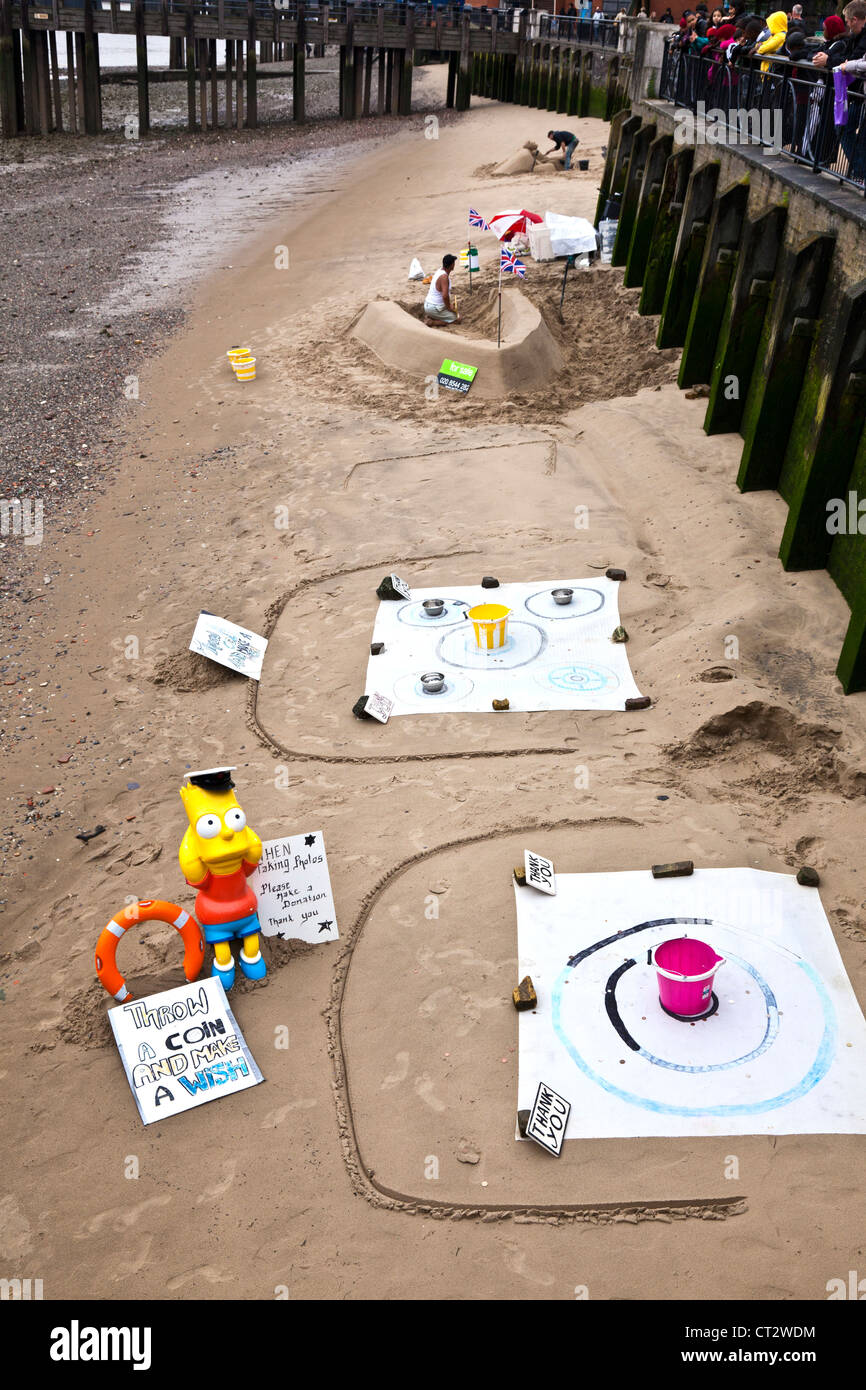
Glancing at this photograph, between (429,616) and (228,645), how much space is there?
6.24ft

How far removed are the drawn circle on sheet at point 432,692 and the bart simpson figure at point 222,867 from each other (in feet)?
9.36

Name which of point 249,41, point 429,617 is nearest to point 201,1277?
point 429,617

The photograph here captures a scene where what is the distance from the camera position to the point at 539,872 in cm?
712

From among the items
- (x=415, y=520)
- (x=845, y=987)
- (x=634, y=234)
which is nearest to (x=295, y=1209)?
(x=845, y=987)

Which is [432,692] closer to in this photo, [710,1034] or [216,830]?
[216,830]

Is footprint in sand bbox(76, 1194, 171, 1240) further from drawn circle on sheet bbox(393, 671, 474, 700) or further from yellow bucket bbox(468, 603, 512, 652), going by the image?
yellow bucket bbox(468, 603, 512, 652)

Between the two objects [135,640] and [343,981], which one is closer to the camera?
[343,981]

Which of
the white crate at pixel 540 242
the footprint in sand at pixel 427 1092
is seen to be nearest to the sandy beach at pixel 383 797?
the footprint in sand at pixel 427 1092

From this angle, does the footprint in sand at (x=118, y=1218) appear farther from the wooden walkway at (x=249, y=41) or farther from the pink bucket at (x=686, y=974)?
the wooden walkway at (x=249, y=41)

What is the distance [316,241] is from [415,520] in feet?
49.8

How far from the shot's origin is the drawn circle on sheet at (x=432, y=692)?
919cm

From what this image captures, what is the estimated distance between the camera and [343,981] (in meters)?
6.65

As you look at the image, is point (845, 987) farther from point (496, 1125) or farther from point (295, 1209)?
point (295, 1209)

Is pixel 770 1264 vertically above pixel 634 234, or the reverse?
pixel 634 234
